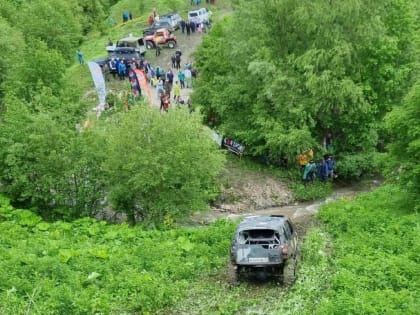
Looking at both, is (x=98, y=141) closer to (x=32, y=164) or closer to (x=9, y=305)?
(x=32, y=164)

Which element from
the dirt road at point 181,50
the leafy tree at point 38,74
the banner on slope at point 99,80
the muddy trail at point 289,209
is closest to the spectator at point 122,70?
the banner on slope at point 99,80

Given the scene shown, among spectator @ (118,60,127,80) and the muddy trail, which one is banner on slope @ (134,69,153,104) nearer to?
spectator @ (118,60,127,80)

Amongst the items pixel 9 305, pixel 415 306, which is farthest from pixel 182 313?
pixel 415 306

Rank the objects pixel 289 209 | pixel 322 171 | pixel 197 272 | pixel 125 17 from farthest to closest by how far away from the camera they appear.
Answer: pixel 125 17, pixel 322 171, pixel 289 209, pixel 197 272

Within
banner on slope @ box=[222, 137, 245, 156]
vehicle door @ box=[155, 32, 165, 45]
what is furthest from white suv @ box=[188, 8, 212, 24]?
banner on slope @ box=[222, 137, 245, 156]

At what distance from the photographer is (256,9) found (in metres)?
35.2

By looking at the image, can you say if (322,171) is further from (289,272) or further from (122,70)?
(122,70)

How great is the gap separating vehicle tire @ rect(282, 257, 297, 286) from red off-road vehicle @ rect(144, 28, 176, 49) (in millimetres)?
35507

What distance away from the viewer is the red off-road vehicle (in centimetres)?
5216

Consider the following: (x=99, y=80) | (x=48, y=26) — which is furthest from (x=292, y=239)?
(x=48, y=26)

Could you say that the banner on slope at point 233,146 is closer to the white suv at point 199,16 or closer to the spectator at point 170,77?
the spectator at point 170,77

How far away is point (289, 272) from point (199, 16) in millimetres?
42244

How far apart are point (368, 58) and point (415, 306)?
68.8 feet

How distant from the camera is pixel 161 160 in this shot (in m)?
25.5
